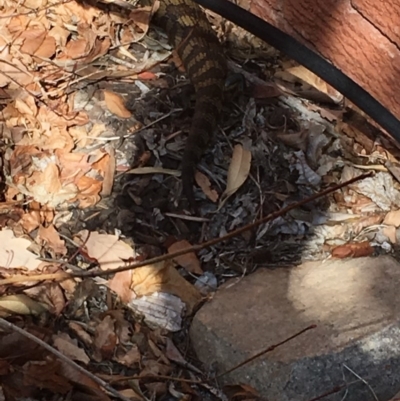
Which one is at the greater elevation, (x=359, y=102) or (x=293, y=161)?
(x=359, y=102)

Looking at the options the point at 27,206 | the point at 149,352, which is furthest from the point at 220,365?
the point at 27,206

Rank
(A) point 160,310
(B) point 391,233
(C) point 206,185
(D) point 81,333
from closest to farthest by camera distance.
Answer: (D) point 81,333 < (A) point 160,310 < (B) point 391,233 < (C) point 206,185

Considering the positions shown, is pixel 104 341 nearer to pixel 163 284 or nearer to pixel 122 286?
pixel 122 286

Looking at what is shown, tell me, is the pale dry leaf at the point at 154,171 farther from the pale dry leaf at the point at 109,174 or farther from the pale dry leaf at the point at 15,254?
the pale dry leaf at the point at 15,254

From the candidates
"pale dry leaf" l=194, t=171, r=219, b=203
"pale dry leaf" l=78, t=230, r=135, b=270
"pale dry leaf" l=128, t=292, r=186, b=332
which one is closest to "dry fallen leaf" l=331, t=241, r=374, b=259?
"pale dry leaf" l=194, t=171, r=219, b=203

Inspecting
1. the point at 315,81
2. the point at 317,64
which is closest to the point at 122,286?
the point at 317,64

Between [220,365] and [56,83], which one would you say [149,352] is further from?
[56,83]
